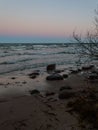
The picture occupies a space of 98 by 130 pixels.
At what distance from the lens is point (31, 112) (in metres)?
10.2

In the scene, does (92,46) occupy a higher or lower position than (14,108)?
higher

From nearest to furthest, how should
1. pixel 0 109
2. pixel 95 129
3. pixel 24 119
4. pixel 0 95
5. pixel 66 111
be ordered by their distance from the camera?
pixel 95 129
pixel 24 119
pixel 66 111
pixel 0 109
pixel 0 95

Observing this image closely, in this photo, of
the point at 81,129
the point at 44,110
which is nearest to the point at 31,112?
the point at 44,110

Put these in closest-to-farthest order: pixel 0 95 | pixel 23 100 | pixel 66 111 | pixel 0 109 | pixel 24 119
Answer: pixel 24 119, pixel 66 111, pixel 0 109, pixel 23 100, pixel 0 95

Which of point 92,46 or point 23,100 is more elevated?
point 92,46

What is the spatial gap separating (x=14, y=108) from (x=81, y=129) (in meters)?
3.95

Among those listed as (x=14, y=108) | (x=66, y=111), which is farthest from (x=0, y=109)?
(x=66, y=111)

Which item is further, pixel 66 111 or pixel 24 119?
pixel 66 111

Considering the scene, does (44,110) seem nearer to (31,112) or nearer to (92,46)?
(31,112)

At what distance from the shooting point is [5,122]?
905 centimetres

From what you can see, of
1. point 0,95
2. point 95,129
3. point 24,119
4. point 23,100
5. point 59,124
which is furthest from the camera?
point 0,95

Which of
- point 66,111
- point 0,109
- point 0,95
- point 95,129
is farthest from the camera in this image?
point 0,95

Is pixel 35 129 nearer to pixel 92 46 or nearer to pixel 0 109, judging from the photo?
pixel 0 109

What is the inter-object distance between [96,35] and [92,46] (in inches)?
28.6
